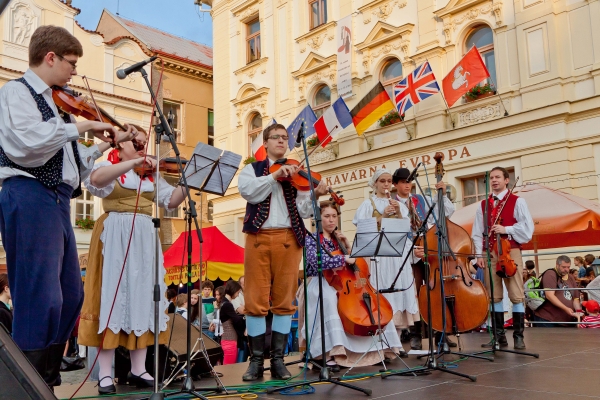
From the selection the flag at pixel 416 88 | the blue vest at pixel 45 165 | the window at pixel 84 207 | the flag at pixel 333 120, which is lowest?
the blue vest at pixel 45 165

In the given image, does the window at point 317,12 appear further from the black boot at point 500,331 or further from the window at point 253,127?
the black boot at point 500,331

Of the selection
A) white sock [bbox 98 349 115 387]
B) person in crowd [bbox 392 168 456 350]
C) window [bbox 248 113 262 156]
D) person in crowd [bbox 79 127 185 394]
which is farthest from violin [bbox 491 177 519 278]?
window [bbox 248 113 262 156]

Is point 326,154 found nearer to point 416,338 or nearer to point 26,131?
point 416,338

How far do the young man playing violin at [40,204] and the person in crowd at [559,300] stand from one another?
8277 mm

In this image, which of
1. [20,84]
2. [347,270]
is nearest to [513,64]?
[347,270]

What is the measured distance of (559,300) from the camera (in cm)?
941

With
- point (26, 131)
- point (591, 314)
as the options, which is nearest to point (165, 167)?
point (26, 131)

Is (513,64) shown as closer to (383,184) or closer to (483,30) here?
(483,30)

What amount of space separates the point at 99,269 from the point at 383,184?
10.2 ft

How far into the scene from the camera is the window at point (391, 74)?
53.1 ft

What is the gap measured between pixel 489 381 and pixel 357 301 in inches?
49.3

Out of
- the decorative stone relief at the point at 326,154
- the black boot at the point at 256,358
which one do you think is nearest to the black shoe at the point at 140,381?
the black boot at the point at 256,358

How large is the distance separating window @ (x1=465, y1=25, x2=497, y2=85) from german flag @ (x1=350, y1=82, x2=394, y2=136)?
108 inches

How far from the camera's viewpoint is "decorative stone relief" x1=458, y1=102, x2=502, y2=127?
1371 cm
